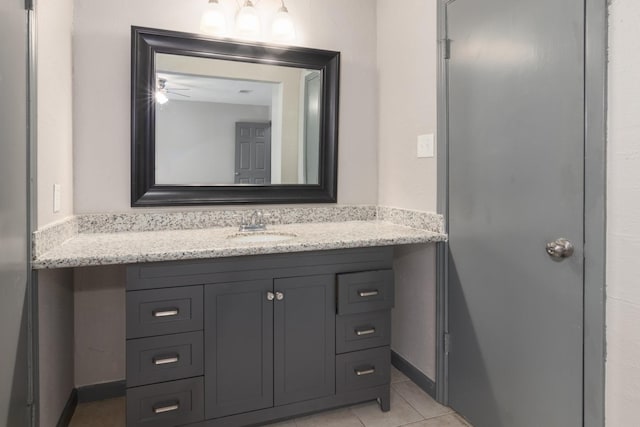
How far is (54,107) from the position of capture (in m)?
1.60

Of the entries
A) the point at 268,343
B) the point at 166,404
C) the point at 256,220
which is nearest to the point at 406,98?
the point at 256,220

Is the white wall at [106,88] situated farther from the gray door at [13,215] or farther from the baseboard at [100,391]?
the baseboard at [100,391]

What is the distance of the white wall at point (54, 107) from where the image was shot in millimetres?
1427

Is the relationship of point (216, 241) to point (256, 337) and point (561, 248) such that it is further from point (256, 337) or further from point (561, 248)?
point (561, 248)

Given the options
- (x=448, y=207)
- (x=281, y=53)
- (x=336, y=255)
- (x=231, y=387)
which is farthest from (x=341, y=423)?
(x=281, y=53)

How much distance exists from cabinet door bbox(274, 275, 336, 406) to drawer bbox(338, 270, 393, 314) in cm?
5

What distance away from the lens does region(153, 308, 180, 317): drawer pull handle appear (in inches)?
60.0

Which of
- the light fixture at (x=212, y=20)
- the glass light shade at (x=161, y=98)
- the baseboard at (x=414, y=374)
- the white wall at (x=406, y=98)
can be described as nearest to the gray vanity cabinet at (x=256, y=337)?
the baseboard at (x=414, y=374)

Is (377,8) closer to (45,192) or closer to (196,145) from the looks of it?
(196,145)

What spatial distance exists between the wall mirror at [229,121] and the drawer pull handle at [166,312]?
0.70 meters

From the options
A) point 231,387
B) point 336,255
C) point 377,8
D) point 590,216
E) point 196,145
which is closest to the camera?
point 590,216

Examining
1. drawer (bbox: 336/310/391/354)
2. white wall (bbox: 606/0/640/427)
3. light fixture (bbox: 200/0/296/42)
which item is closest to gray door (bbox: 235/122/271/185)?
light fixture (bbox: 200/0/296/42)

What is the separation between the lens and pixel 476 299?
1751 mm

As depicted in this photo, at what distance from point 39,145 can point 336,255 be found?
3.92ft
